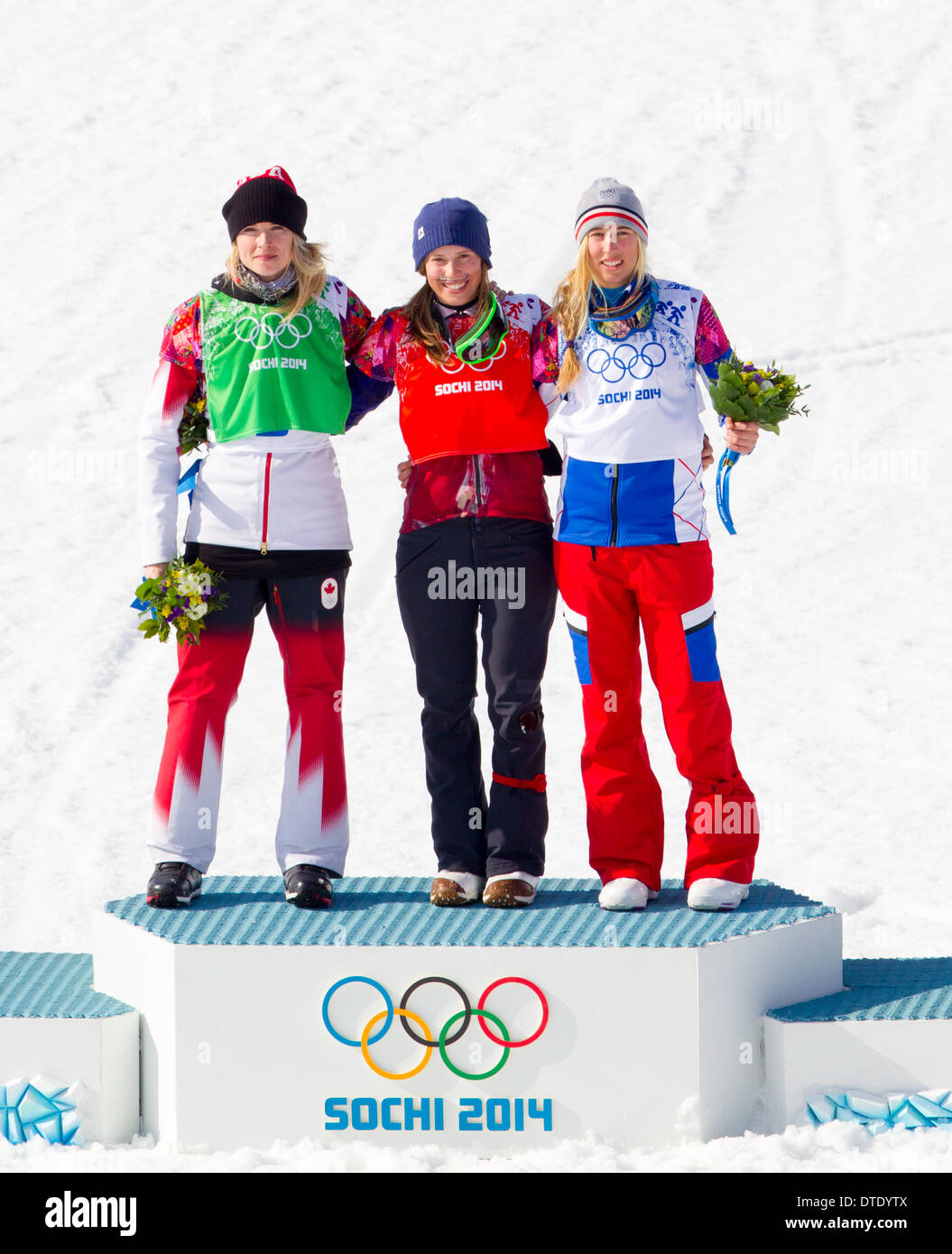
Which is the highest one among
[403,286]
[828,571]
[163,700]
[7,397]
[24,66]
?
[24,66]

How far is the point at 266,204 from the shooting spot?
488 cm

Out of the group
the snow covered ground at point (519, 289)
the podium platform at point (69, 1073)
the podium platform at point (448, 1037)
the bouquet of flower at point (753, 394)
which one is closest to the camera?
the podium platform at point (448, 1037)

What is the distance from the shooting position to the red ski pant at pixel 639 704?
191 inches

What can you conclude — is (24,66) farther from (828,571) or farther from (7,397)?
(828,571)

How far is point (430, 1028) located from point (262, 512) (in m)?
1.55

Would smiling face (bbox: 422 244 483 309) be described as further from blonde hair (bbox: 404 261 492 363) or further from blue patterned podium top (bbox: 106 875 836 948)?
blue patterned podium top (bbox: 106 875 836 948)

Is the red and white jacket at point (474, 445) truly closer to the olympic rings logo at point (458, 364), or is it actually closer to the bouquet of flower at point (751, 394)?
the olympic rings logo at point (458, 364)

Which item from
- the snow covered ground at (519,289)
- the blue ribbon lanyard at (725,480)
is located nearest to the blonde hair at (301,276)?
the blue ribbon lanyard at (725,480)

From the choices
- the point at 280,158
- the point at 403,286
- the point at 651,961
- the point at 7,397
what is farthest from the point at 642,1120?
the point at 280,158

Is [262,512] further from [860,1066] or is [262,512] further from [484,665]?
[860,1066]

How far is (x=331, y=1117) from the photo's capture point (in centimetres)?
449

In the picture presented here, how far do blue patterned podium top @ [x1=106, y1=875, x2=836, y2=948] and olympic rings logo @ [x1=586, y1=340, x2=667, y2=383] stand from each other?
1545 millimetres

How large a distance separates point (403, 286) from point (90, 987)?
11.2 meters

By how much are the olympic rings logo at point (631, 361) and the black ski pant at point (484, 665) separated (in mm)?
485
